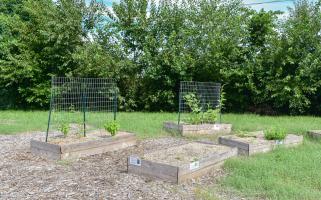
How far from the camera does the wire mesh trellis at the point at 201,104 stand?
848cm

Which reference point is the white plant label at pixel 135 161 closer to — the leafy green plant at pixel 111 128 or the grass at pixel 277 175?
the grass at pixel 277 175

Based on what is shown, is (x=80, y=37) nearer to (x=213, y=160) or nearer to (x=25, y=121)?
(x=25, y=121)

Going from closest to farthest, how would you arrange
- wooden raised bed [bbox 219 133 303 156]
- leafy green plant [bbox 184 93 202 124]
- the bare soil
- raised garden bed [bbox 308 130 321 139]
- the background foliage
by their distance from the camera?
the bare soil → wooden raised bed [bbox 219 133 303 156] → raised garden bed [bbox 308 130 321 139] → leafy green plant [bbox 184 93 202 124] → the background foliage

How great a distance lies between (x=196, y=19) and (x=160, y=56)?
72.1 inches

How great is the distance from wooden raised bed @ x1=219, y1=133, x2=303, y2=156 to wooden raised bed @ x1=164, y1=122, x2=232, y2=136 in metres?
1.46

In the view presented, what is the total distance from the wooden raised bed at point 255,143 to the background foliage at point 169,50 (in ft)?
17.9

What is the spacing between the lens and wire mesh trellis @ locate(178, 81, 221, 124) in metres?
8.48

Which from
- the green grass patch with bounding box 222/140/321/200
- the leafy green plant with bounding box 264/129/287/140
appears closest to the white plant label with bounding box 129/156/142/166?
the green grass patch with bounding box 222/140/321/200

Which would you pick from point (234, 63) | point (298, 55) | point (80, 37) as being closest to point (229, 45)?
point (234, 63)

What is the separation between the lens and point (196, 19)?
13.0 meters

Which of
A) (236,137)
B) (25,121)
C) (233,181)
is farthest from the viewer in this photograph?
(25,121)

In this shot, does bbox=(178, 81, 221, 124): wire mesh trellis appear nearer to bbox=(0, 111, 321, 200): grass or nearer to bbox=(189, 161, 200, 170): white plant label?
bbox=(0, 111, 321, 200): grass

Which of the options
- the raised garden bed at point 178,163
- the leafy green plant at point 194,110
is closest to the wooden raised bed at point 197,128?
the leafy green plant at point 194,110

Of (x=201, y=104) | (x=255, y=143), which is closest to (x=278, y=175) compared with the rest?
(x=255, y=143)
